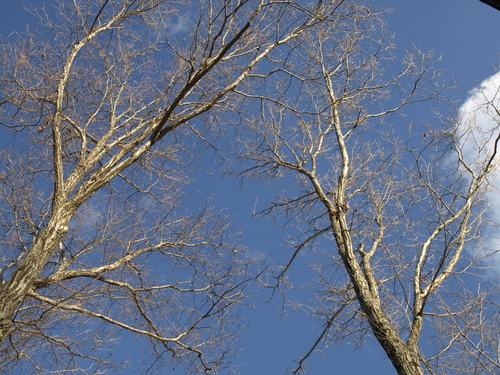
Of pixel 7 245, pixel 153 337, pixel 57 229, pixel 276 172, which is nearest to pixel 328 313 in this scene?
pixel 153 337

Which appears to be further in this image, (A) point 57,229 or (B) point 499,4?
(A) point 57,229

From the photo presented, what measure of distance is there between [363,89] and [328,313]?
3.72m

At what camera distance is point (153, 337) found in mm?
6188

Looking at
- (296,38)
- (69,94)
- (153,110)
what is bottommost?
(69,94)

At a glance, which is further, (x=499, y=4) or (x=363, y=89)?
(x=363, y=89)

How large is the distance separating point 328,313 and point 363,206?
6.07 ft

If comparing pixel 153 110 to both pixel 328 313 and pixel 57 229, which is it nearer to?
pixel 57 229

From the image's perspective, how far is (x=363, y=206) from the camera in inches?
295

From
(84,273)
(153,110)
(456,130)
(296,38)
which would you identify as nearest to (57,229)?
(84,273)

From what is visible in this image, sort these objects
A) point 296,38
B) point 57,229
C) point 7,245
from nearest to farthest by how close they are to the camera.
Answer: point 57,229 → point 7,245 → point 296,38

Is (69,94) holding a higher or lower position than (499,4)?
higher

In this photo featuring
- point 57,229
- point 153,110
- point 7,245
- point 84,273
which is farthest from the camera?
point 153,110

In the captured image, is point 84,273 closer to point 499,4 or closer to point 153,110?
point 153,110

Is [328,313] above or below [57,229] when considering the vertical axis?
above
